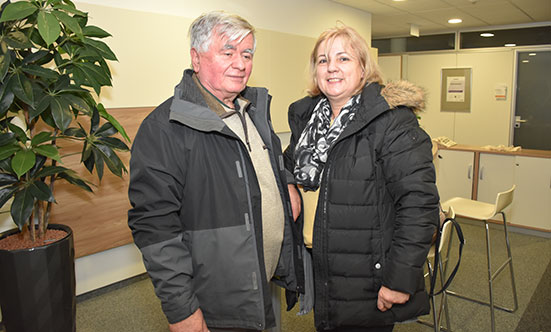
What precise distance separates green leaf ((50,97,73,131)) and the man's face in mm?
896

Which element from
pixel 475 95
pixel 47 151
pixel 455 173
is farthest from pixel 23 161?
pixel 475 95

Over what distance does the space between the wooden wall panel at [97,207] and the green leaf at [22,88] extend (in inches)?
38.2

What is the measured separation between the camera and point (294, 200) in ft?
5.96

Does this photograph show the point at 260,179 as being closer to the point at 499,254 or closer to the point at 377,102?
the point at 377,102

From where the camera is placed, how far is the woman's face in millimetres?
1693

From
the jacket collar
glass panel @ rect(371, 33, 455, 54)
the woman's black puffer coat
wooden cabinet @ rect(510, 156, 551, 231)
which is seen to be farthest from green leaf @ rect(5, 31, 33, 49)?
glass panel @ rect(371, 33, 455, 54)

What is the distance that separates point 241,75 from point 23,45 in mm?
1208

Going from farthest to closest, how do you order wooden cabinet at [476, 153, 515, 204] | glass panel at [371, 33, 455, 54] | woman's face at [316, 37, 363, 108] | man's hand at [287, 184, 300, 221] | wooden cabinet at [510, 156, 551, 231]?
glass panel at [371, 33, 455, 54], wooden cabinet at [476, 153, 515, 204], wooden cabinet at [510, 156, 551, 231], man's hand at [287, 184, 300, 221], woman's face at [316, 37, 363, 108]

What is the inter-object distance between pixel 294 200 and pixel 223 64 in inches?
24.7

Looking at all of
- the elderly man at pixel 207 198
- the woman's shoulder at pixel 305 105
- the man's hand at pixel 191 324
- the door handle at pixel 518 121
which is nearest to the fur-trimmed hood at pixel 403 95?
the woman's shoulder at pixel 305 105

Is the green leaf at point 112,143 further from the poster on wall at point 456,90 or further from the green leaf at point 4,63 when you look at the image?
the poster on wall at point 456,90

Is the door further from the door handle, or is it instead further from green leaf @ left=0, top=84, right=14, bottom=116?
green leaf @ left=0, top=84, right=14, bottom=116

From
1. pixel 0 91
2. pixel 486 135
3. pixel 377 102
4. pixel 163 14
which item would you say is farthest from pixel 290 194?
pixel 486 135

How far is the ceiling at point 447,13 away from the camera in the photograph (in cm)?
551
